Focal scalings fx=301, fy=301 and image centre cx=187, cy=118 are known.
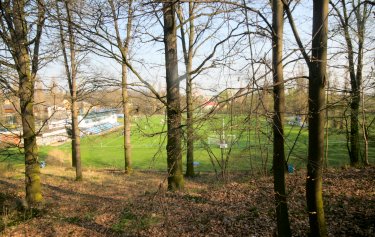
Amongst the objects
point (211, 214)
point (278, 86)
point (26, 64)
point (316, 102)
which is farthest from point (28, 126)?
point (316, 102)

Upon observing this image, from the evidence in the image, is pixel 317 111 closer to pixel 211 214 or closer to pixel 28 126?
pixel 211 214

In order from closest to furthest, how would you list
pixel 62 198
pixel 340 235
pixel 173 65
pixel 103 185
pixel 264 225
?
1. pixel 340 235
2. pixel 264 225
3. pixel 173 65
4. pixel 62 198
5. pixel 103 185

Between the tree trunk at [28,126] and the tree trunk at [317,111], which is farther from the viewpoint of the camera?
the tree trunk at [28,126]

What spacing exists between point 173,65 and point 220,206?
3.86m

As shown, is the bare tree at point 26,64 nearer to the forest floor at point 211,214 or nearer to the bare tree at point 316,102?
the forest floor at point 211,214

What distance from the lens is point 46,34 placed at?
28.3ft

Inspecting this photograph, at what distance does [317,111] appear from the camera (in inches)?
160

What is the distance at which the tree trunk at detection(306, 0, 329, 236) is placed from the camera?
13.3 ft

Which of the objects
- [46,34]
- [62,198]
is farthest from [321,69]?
[62,198]

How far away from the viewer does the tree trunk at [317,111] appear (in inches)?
159

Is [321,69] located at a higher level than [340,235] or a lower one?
higher

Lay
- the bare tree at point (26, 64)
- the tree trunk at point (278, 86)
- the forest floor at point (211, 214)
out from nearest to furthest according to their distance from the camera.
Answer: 1. the tree trunk at point (278, 86)
2. the forest floor at point (211, 214)
3. the bare tree at point (26, 64)

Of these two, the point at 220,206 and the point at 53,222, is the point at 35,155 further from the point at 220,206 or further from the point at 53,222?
the point at 220,206

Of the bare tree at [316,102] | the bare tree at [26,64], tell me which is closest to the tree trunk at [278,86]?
the bare tree at [316,102]
